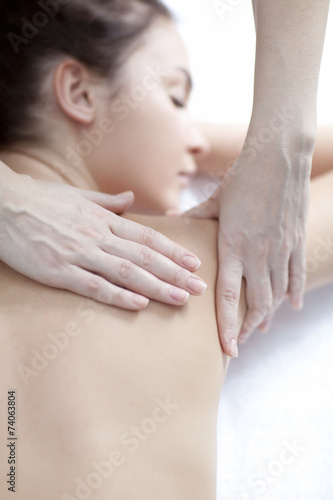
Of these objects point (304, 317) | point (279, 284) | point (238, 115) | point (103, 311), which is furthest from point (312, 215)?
point (238, 115)

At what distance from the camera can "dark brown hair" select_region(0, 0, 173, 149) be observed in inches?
48.4

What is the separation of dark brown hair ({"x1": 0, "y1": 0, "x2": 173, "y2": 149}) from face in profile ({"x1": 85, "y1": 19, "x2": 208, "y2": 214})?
0.06 m

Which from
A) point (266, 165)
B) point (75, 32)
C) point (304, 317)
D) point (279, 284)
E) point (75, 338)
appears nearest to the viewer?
point (75, 338)

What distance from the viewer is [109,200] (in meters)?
1.07

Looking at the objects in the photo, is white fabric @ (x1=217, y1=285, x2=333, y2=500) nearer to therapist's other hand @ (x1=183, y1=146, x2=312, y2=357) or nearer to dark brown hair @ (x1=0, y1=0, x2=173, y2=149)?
therapist's other hand @ (x1=183, y1=146, x2=312, y2=357)

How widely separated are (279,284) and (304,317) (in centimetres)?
30

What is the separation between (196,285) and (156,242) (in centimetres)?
11

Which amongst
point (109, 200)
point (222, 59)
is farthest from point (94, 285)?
point (222, 59)

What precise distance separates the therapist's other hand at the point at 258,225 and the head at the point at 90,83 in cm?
31

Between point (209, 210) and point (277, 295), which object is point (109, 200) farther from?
point (277, 295)

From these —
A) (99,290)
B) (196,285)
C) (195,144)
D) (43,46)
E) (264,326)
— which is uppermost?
(43,46)

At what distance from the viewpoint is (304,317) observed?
54.1 inches

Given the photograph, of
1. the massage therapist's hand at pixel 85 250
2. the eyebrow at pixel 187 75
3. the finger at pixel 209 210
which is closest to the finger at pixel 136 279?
the massage therapist's hand at pixel 85 250

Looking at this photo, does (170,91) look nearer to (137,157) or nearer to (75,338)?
(137,157)
